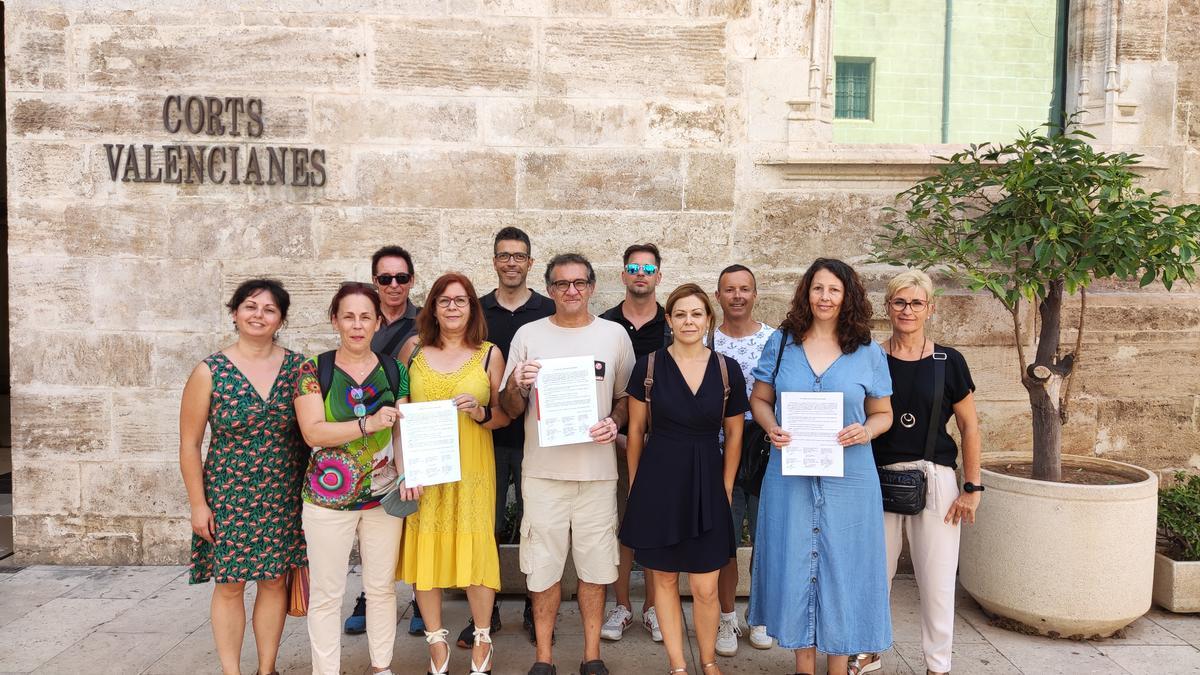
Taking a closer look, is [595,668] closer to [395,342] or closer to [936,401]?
[395,342]

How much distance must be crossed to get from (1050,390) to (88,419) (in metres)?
6.35

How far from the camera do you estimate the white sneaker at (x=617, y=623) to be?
4.50 metres

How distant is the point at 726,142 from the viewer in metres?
5.72

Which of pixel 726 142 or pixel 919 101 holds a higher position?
Answer: pixel 919 101

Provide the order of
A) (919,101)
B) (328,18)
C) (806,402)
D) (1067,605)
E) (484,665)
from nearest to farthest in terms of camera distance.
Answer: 1. (806,402)
2. (484,665)
3. (1067,605)
4. (328,18)
5. (919,101)

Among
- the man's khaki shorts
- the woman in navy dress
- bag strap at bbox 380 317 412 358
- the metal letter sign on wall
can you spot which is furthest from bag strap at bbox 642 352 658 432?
the metal letter sign on wall

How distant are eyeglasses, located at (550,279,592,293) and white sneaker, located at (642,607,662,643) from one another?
1.96 metres

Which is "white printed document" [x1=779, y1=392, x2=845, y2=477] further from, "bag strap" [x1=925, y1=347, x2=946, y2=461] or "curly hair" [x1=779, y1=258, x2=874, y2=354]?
"bag strap" [x1=925, y1=347, x2=946, y2=461]

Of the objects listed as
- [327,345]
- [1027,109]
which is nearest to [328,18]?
[327,345]

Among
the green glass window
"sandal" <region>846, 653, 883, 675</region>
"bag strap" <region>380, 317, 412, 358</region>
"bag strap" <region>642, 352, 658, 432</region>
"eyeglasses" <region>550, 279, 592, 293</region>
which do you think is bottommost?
"sandal" <region>846, 653, 883, 675</region>

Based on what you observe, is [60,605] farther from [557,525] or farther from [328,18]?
[328,18]

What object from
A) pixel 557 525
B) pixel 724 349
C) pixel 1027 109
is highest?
pixel 1027 109

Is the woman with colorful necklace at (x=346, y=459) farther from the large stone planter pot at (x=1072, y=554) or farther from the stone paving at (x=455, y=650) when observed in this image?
the large stone planter pot at (x=1072, y=554)

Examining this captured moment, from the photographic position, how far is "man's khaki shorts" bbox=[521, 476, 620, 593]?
3951 mm
